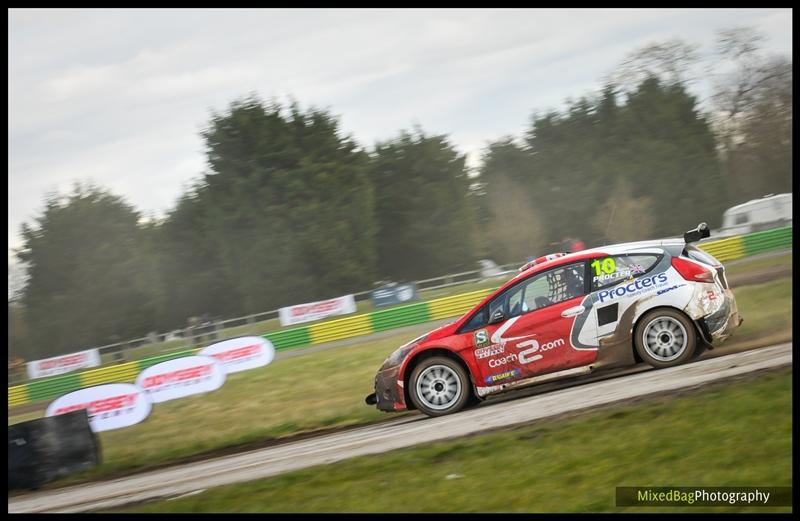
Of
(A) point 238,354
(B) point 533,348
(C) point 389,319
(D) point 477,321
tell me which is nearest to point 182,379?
(A) point 238,354

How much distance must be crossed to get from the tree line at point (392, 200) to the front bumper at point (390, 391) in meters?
22.7

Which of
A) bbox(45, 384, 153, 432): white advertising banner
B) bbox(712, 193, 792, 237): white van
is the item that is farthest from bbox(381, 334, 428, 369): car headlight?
bbox(712, 193, 792, 237): white van

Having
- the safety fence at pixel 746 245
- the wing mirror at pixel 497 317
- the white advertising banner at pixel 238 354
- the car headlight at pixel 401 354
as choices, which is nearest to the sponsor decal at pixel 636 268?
the wing mirror at pixel 497 317

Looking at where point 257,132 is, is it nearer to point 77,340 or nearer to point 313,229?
point 313,229

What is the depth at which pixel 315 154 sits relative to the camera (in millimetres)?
33906

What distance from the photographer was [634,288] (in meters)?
8.81

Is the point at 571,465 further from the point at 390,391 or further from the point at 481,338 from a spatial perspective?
the point at 390,391

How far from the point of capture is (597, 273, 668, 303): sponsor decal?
345 inches

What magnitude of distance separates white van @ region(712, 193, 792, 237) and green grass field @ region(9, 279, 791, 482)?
13225mm

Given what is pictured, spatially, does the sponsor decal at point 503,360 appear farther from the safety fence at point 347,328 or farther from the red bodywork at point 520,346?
the safety fence at point 347,328

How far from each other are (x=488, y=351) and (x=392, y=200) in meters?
26.6

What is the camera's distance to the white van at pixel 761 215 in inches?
1001

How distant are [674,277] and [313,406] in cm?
625

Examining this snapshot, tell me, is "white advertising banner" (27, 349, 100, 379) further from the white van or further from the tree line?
the white van
